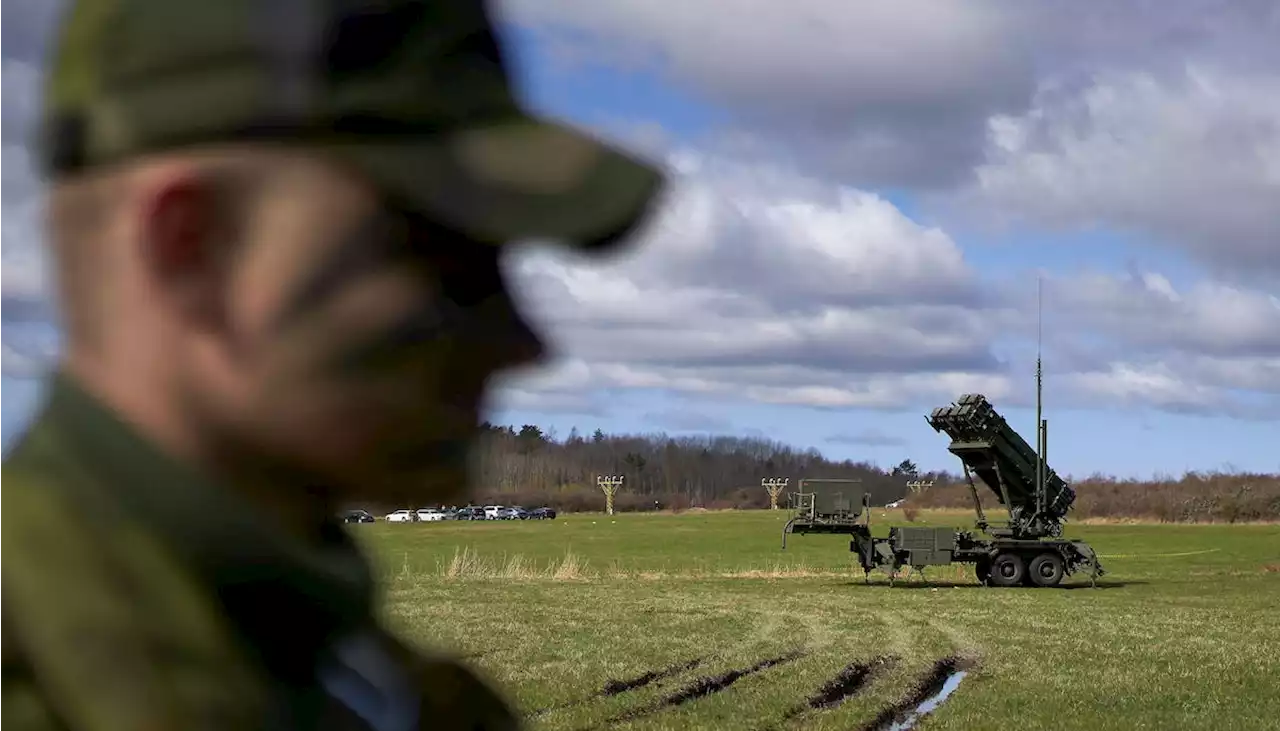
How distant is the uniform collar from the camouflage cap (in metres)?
0.14

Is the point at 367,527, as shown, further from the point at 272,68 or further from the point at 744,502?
the point at 744,502

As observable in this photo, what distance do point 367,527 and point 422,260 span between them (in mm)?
394

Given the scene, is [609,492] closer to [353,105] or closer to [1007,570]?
[1007,570]

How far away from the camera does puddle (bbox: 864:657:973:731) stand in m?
9.42

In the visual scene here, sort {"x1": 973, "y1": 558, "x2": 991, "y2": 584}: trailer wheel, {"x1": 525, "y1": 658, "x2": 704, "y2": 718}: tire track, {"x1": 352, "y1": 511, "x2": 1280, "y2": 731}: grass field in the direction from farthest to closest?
{"x1": 973, "y1": 558, "x2": 991, "y2": 584}: trailer wheel, {"x1": 352, "y1": 511, "x2": 1280, "y2": 731}: grass field, {"x1": 525, "y1": 658, "x2": 704, "y2": 718}: tire track

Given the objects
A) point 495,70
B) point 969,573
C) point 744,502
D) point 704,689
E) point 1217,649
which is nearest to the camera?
point 495,70

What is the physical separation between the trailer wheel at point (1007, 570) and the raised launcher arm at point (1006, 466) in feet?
2.42

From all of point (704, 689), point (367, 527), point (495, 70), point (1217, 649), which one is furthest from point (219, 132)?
point (1217, 649)

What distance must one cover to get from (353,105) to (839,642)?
562 inches

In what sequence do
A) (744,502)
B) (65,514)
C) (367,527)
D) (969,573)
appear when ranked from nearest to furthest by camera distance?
1. (65,514)
2. (367,527)
3. (969,573)
4. (744,502)

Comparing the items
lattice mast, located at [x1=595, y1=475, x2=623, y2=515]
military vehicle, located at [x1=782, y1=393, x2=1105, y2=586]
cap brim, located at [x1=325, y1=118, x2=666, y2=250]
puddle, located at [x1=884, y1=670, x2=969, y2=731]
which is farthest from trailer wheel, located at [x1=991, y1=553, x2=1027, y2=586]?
lattice mast, located at [x1=595, y1=475, x2=623, y2=515]

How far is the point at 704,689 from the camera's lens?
426 inches

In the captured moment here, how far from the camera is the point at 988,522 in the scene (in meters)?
26.5

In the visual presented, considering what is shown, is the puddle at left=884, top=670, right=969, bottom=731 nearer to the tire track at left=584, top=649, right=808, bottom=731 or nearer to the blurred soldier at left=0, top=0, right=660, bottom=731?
the tire track at left=584, top=649, right=808, bottom=731
